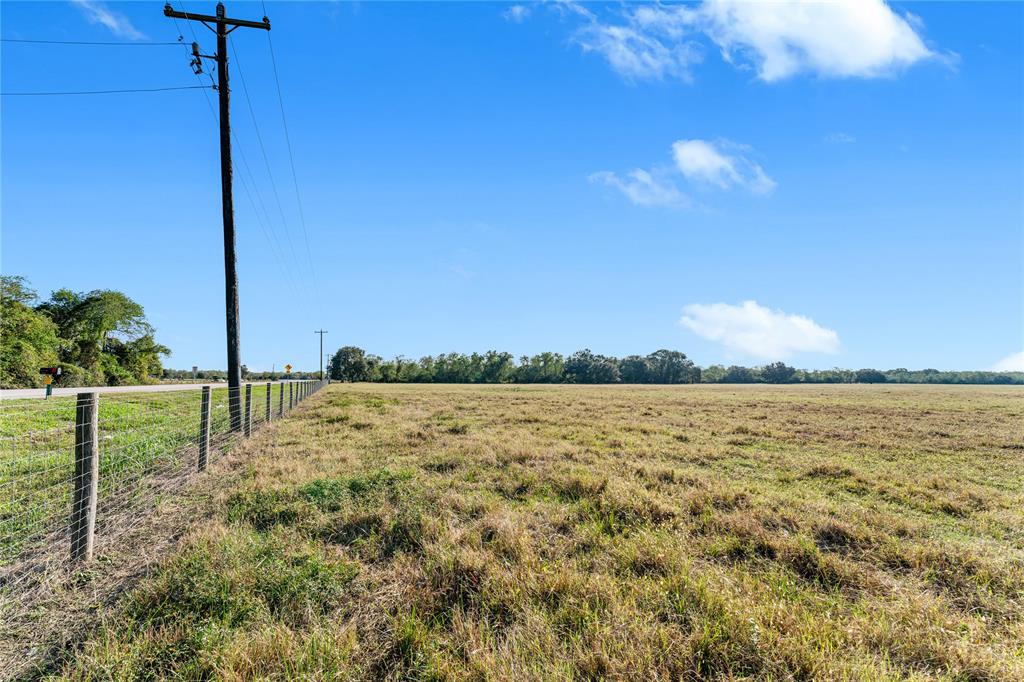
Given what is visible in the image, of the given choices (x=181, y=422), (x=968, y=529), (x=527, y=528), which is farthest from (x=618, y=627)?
(x=181, y=422)

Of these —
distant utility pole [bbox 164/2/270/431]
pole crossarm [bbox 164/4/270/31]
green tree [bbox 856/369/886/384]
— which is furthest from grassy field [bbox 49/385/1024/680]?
green tree [bbox 856/369/886/384]

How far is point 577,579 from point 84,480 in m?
4.80

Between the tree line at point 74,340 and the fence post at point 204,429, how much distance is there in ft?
129

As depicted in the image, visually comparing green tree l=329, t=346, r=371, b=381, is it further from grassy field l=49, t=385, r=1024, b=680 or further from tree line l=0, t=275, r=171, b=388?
grassy field l=49, t=385, r=1024, b=680

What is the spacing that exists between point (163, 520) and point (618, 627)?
5420 mm

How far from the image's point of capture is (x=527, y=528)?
5.46 m

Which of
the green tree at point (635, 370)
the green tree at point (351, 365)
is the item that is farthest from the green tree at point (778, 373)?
the green tree at point (351, 365)

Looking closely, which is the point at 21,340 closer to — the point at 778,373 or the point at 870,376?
the point at 778,373

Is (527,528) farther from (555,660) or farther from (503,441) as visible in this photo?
(503,441)

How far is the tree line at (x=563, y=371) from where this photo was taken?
416ft

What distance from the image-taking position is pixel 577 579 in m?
3.97

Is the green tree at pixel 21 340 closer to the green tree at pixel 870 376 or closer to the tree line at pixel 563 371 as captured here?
the tree line at pixel 563 371

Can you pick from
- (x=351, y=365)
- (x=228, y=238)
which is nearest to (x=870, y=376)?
(x=351, y=365)

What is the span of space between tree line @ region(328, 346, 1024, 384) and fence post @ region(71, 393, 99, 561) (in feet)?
398
